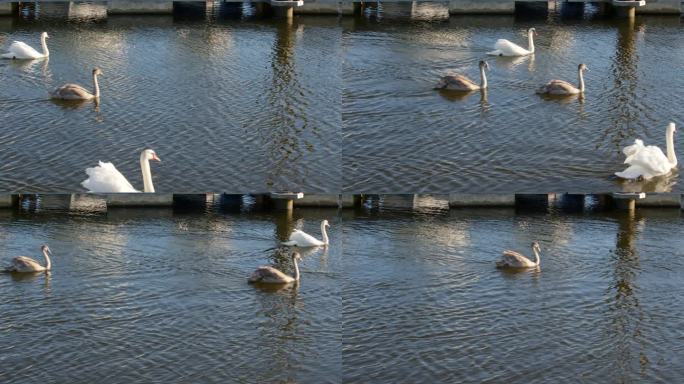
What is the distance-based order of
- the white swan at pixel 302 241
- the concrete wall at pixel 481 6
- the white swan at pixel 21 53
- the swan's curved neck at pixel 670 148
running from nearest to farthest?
the white swan at pixel 302 241 → the swan's curved neck at pixel 670 148 → the white swan at pixel 21 53 → the concrete wall at pixel 481 6

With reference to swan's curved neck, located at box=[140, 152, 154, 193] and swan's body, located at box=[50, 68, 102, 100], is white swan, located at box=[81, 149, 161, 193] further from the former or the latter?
swan's body, located at box=[50, 68, 102, 100]

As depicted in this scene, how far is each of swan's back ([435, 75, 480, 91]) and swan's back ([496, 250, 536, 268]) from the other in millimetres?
5040

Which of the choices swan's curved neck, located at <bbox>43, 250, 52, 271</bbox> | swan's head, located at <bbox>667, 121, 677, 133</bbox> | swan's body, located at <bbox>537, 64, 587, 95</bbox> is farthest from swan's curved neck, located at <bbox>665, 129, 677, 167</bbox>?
swan's curved neck, located at <bbox>43, 250, 52, 271</bbox>

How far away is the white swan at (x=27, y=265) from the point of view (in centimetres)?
2586

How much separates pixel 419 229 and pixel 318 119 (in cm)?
277

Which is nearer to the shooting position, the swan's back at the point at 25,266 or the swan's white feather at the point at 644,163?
the swan's back at the point at 25,266

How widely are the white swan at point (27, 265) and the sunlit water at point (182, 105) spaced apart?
41.8 inches

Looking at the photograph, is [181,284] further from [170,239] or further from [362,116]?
[362,116]

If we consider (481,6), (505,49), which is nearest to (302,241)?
A: (505,49)

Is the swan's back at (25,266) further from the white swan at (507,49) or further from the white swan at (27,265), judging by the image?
the white swan at (507,49)

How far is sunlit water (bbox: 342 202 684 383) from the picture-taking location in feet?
74.4

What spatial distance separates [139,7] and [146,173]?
9227mm

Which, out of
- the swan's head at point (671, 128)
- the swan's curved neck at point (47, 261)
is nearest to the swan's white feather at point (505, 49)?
the swan's head at point (671, 128)

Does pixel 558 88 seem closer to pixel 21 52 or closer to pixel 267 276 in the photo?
pixel 267 276
